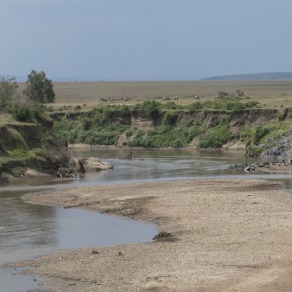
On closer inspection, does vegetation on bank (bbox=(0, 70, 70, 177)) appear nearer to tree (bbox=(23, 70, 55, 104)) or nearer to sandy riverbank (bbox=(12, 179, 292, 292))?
sandy riverbank (bbox=(12, 179, 292, 292))

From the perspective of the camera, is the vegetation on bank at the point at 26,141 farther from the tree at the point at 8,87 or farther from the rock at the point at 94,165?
the tree at the point at 8,87

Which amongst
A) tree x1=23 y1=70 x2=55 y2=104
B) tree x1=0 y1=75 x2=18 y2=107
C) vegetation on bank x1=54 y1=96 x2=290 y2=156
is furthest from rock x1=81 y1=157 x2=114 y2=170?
tree x1=23 y1=70 x2=55 y2=104

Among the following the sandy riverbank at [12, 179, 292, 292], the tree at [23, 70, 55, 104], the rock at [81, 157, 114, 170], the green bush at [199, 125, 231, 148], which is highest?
the tree at [23, 70, 55, 104]

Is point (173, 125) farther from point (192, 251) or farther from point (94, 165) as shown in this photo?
point (192, 251)

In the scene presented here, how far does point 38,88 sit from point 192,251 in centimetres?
8325

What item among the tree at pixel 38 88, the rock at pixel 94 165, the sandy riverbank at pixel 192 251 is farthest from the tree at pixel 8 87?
the sandy riverbank at pixel 192 251

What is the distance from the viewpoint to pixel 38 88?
10894 centimetres

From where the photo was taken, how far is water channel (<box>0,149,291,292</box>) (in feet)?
96.6

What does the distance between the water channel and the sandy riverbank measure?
1.04m

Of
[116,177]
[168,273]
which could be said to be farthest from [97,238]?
[116,177]

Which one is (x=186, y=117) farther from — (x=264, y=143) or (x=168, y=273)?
(x=168, y=273)

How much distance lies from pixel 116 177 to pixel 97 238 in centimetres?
2320

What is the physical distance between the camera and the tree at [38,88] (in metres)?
107

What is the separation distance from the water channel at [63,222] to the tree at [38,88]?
46813mm
